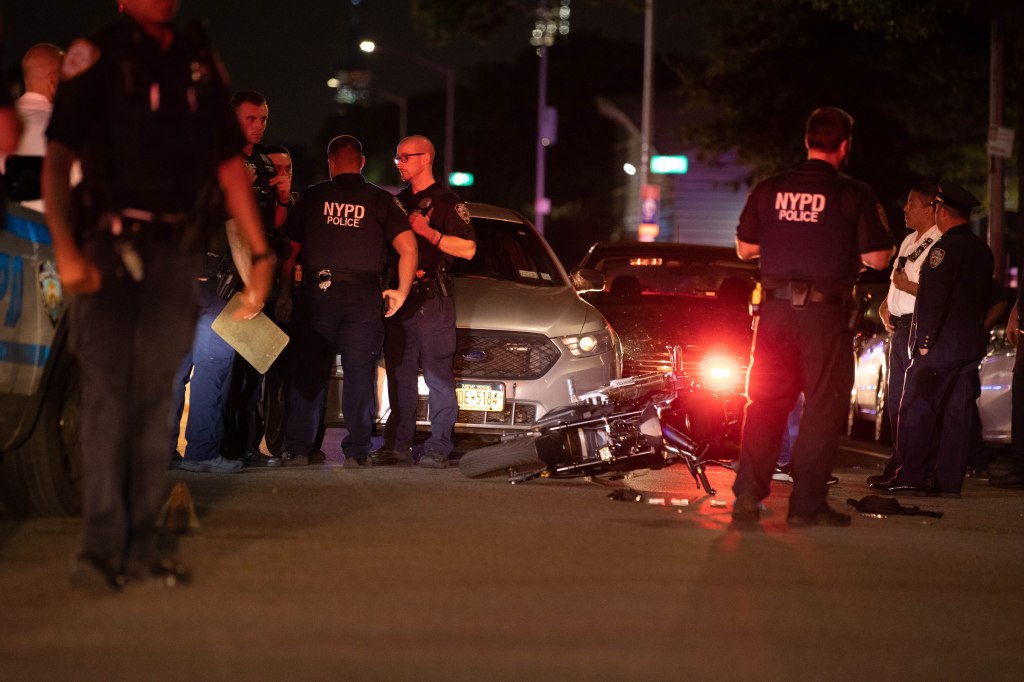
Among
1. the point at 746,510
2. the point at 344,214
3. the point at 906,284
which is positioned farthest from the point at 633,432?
the point at 906,284

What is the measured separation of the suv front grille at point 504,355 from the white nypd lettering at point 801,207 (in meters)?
3.18

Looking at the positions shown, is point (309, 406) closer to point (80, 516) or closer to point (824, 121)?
point (80, 516)

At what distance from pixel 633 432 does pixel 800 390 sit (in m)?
1.23

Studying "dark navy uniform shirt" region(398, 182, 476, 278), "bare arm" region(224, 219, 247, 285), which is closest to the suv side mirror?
"dark navy uniform shirt" region(398, 182, 476, 278)

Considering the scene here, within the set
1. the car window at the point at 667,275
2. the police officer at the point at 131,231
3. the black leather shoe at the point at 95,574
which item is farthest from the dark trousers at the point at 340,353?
the black leather shoe at the point at 95,574

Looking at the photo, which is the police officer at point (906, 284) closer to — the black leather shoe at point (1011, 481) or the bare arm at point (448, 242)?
the black leather shoe at point (1011, 481)

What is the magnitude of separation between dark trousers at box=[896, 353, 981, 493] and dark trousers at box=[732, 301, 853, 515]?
2.48 metres

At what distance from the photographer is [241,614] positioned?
502 cm

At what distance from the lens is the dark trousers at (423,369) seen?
417 inches

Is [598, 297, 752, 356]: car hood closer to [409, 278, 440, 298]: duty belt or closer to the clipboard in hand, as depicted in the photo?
[409, 278, 440, 298]: duty belt

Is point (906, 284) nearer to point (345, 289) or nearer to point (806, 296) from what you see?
point (806, 296)

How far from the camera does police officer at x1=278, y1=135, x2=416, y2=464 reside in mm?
10250

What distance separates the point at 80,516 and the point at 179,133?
7.86ft

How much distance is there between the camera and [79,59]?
5.26 m
